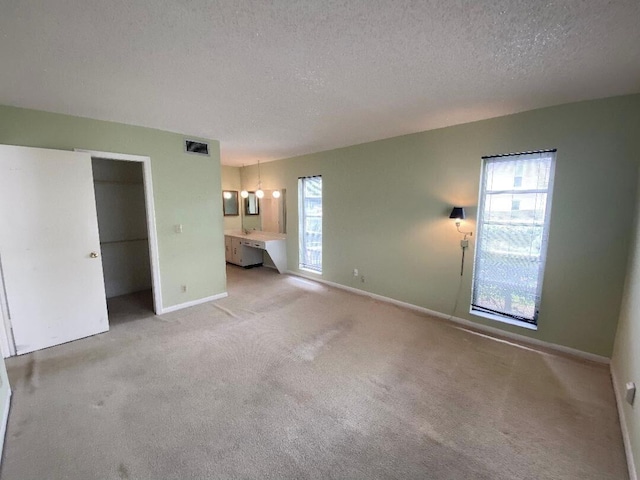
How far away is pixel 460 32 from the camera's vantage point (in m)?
1.51

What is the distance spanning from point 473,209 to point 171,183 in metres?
3.93

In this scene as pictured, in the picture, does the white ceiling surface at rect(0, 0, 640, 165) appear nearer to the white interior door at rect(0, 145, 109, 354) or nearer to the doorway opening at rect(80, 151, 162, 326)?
the white interior door at rect(0, 145, 109, 354)

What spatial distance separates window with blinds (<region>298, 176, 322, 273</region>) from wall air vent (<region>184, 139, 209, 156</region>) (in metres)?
1.95

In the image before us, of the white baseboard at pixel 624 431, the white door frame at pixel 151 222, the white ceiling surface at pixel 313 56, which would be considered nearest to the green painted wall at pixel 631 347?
the white baseboard at pixel 624 431

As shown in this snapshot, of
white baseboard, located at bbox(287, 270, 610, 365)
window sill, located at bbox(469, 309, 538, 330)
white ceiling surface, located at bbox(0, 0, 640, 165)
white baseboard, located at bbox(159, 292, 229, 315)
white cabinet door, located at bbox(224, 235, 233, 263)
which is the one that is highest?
white ceiling surface, located at bbox(0, 0, 640, 165)

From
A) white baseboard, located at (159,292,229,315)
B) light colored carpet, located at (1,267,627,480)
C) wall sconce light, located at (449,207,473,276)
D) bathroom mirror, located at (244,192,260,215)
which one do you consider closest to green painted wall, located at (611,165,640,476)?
light colored carpet, located at (1,267,627,480)

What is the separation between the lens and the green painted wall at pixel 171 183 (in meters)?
2.75

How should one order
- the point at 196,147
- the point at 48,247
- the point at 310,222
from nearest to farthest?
the point at 48,247, the point at 196,147, the point at 310,222

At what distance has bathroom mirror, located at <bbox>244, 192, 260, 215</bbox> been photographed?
6.70 metres

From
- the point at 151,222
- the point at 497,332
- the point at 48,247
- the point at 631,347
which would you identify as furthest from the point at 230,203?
the point at 631,347

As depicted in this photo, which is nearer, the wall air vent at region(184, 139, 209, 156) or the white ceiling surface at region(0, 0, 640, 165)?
the white ceiling surface at region(0, 0, 640, 165)

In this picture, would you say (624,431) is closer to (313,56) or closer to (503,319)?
(503,319)

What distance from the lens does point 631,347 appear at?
6.29 feet

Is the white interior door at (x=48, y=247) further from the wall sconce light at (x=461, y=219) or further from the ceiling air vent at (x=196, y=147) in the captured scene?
the wall sconce light at (x=461, y=219)
